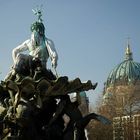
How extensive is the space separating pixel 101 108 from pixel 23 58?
94.8 ft

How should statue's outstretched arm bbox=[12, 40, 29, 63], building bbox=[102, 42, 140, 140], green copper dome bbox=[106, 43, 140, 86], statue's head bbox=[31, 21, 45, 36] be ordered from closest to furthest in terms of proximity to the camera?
1. statue's outstretched arm bbox=[12, 40, 29, 63]
2. statue's head bbox=[31, 21, 45, 36]
3. building bbox=[102, 42, 140, 140]
4. green copper dome bbox=[106, 43, 140, 86]

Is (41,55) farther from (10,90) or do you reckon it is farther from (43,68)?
(10,90)

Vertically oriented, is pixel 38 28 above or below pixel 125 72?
below

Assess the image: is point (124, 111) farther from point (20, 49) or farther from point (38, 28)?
point (20, 49)

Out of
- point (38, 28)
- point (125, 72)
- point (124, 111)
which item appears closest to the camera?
point (38, 28)

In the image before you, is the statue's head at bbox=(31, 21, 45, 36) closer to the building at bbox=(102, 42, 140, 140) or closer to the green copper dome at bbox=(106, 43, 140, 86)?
the building at bbox=(102, 42, 140, 140)

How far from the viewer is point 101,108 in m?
40.7

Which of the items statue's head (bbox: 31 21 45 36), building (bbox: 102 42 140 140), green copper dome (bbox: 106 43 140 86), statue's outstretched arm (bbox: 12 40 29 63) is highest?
green copper dome (bbox: 106 43 140 86)

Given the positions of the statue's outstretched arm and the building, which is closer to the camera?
the statue's outstretched arm

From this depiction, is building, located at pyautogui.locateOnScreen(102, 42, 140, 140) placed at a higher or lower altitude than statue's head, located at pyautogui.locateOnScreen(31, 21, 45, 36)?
higher

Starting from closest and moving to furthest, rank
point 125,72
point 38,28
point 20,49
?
point 20,49, point 38,28, point 125,72

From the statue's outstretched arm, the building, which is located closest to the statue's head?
the statue's outstretched arm

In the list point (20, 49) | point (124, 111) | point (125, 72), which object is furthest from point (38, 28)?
point (125, 72)

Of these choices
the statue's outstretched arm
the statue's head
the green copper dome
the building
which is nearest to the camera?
the statue's outstretched arm
